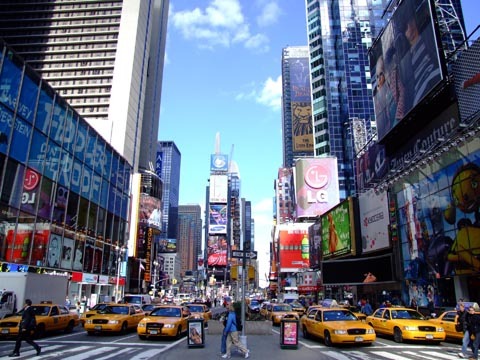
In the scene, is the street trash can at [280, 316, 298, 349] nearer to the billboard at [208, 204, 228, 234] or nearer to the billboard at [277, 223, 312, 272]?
the billboard at [277, 223, 312, 272]

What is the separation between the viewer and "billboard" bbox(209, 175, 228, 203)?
561ft

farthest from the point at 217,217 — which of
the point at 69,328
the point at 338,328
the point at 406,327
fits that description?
the point at 338,328

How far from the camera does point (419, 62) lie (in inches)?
1262

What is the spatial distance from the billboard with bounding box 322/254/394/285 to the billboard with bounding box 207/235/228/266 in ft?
359

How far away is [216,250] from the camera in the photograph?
6467 inches

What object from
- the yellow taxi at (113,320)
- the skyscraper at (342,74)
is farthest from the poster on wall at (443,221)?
the skyscraper at (342,74)

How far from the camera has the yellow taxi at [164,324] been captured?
54.1 ft

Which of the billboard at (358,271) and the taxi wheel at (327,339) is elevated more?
the billboard at (358,271)

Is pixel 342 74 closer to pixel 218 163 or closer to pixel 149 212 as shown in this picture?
pixel 149 212

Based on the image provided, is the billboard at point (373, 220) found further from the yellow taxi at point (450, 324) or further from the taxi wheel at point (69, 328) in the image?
the taxi wheel at point (69, 328)

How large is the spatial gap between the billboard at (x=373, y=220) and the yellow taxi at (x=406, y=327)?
827 inches

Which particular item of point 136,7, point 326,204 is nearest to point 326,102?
point 326,204

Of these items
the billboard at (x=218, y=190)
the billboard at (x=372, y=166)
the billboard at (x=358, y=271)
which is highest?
the billboard at (x=218, y=190)

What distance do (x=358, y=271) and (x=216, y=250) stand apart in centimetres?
12170
